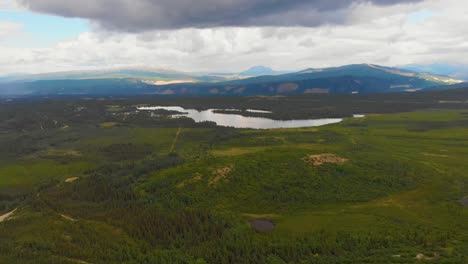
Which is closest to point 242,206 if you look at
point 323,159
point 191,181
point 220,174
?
point 220,174

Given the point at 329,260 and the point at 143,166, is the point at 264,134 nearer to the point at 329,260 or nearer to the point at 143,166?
the point at 143,166

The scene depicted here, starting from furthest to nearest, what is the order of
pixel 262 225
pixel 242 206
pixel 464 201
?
1. pixel 242 206
2. pixel 464 201
3. pixel 262 225

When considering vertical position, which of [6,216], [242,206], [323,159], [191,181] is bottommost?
[6,216]

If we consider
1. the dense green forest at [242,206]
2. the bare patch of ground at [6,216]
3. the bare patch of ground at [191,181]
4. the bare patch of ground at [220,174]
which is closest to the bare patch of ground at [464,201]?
the dense green forest at [242,206]

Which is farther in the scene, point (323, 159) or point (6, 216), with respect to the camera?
point (323, 159)

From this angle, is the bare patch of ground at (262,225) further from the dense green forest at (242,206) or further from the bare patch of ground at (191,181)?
the bare patch of ground at (191,181)

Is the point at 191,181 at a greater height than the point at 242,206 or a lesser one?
greater

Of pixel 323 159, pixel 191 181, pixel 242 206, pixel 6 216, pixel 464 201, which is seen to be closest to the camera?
pixel 6 216

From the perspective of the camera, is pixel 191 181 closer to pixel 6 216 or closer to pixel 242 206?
A: pixel 242 206
